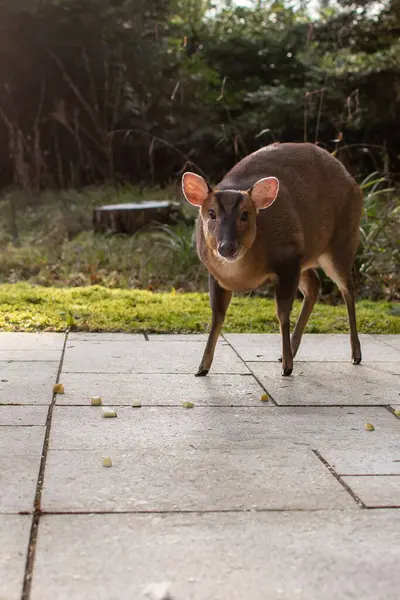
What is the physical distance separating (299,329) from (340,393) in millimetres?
947

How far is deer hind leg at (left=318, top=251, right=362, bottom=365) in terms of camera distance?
5391 millimetres

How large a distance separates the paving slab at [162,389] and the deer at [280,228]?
0.21m

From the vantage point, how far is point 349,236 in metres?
5.44

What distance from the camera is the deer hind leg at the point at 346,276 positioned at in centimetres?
539

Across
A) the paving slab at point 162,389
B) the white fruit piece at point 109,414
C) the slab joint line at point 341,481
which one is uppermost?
the slab joint line at point 341,481

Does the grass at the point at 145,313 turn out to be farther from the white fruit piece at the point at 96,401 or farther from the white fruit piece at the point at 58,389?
the white fruit piece at the point at 96,401

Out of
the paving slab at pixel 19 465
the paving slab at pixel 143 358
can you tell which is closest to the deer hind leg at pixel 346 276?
the paving slab at pixel 143 358

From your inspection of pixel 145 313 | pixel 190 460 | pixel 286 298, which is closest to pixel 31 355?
pixel 145 313

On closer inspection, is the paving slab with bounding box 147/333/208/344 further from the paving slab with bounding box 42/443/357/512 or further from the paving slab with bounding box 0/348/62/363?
the paving slab with bounding box 42/443/357/512

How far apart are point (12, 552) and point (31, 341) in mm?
3378

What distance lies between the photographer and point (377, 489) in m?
3.15

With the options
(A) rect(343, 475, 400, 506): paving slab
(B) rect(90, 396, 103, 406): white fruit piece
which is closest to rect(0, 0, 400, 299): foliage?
(B) rect(90, 396, 103, 406): white fruit piece

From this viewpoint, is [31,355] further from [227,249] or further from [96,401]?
[227,249]

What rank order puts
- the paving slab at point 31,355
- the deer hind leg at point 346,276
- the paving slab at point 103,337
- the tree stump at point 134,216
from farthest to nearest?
the tree stump at point 134,216 < the paving slab at point 103,337 < the deer hind leg at point 346,276 < the paving slab at point 31,355
